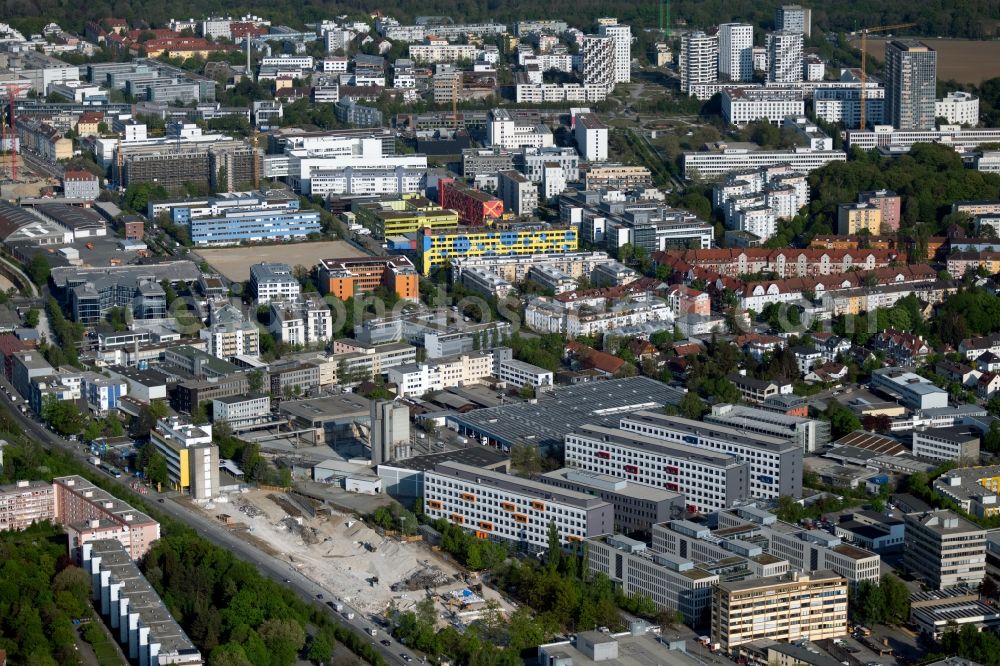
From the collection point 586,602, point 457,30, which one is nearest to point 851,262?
point 586,602

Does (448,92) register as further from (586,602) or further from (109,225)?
(586,602)

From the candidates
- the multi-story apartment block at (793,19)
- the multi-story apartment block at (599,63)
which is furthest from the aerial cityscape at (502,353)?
the multi-story apartment block at (793,19)

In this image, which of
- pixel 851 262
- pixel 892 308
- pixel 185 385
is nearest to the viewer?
pixel 185 385

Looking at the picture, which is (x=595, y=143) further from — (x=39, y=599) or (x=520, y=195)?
(x=39, y=599)

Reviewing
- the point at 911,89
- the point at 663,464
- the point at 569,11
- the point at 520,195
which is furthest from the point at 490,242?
the point at 569,11

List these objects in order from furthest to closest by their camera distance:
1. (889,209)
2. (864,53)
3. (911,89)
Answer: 1. (864,53)
2. (911,89)
3. (889,209)
